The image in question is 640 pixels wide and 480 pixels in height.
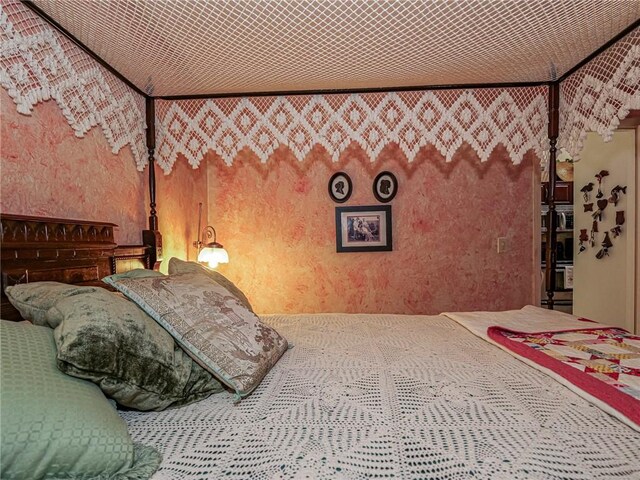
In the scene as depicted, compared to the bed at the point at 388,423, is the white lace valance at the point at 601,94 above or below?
above

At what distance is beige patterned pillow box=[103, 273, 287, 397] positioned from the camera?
3.50ft

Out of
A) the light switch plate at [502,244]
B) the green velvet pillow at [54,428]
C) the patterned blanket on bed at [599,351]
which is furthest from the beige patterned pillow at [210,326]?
the light switch plate at [502,244]

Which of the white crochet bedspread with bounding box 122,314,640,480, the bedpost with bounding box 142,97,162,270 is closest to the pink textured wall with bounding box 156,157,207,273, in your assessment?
the bedpost with bounding box 142,97,162,270

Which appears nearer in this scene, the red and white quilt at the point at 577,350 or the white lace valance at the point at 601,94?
the red and white quilt at the point at 577,350

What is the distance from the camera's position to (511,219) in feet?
10.9

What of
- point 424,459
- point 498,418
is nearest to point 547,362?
point 498,418

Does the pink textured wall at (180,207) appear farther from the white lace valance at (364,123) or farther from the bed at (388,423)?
the bed at (388,423)

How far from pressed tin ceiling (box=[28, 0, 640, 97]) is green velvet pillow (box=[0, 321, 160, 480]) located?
136 cm

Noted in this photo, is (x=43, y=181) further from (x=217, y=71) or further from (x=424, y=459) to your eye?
(x=424, y=459)

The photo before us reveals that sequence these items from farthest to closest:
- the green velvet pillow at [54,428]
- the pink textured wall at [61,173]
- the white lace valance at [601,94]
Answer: the white lace valance at [601,94] < the pink textured wall at [61,173] < the green velvet pillow at [54,428]

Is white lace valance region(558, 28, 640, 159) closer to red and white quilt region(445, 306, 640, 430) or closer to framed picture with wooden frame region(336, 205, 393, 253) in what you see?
red and white quilt region(445, 306, 640, 430)

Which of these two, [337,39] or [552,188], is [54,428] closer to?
[337,39]

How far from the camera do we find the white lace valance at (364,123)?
229cm

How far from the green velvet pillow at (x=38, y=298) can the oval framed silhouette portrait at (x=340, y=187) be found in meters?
2.43
